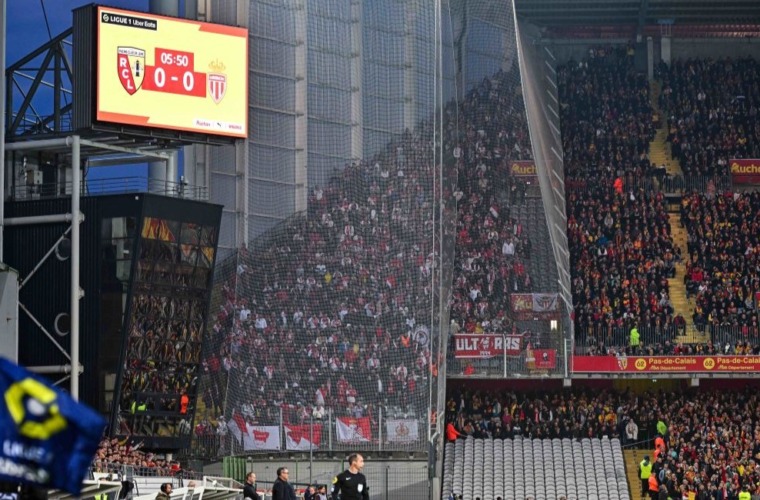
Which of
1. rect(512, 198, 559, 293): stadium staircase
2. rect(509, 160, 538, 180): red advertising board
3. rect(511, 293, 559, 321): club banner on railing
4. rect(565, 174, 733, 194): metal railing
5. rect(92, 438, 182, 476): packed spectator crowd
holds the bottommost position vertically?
rect(92, 438, 182, 476): packed spectator crowd

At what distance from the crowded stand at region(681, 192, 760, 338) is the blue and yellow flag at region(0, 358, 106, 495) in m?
37.2

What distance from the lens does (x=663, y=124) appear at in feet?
178

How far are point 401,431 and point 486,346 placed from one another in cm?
454

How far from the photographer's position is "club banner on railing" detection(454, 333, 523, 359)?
136ft

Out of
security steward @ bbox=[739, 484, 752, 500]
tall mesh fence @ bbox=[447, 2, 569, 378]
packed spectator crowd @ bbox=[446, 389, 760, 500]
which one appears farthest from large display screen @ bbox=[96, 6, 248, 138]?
security steward @ bbox=[739, 484, 752, 500]

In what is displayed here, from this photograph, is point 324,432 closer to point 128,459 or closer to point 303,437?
point 303,437

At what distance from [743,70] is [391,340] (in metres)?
22.2

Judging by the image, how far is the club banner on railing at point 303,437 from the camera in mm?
37375

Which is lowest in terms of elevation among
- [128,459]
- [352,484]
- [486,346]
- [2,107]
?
[128,459]

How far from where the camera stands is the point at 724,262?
46.7 meters

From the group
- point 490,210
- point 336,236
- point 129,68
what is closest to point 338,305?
point 336,236

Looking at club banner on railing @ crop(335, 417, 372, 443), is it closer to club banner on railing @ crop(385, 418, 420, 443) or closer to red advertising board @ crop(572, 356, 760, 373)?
club banner on railing @ crop(385, 418, 420, 443)

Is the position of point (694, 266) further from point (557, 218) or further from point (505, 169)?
point (505, 169)

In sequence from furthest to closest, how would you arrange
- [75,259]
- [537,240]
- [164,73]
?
[537,240]
[164,73]
[75,259]
